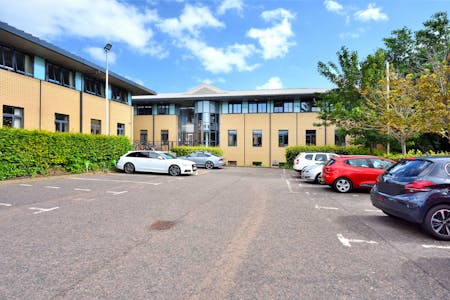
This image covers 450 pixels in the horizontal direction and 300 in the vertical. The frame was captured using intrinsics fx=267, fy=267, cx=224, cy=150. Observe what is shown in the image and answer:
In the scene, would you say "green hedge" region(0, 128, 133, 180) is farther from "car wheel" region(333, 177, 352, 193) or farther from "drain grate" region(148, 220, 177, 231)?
"car wheel" region(333, 177, 352, 193)

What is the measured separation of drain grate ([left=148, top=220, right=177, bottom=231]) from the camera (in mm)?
5156

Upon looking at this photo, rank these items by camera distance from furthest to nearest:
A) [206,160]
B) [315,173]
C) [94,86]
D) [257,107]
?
[257,107]
[206,160]
[94,86]
[315,173]

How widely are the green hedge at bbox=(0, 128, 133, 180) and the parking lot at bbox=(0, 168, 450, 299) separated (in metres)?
5.51

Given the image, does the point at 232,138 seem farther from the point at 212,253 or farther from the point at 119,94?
the point at 212,253

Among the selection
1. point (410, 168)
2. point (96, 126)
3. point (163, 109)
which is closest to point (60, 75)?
point (96, 126)

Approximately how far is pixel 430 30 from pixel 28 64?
92.5 ft

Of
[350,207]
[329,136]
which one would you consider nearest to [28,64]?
[350,207]

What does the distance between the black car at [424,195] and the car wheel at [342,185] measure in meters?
4.69

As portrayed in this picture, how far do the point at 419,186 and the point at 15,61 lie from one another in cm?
1881

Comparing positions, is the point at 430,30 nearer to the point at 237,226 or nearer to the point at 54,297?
the point at 237,226

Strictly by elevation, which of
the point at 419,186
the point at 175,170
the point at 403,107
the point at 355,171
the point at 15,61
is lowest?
the point at 175,170

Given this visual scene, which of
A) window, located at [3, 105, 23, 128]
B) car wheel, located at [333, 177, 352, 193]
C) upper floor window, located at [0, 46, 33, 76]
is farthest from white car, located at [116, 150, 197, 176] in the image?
car wheel, located at [333, 177, 352, 193]

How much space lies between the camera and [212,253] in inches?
155

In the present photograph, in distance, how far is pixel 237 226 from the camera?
536 cm
